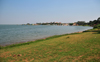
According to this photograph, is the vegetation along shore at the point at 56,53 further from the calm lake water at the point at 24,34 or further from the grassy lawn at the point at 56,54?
the calm lake water at the point at 24,34

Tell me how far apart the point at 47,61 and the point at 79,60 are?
2.75 m

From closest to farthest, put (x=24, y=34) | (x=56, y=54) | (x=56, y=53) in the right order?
1. (x=56, y=54)
2. (x=56, y=53)
3. (x=24, y=34)

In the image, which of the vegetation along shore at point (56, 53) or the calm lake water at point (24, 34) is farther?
the calm lake water at point (24, 34)

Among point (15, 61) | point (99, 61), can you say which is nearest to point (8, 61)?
point (15, 61)

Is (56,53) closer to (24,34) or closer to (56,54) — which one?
(56,54)

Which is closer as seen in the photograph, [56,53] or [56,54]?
[56,54]

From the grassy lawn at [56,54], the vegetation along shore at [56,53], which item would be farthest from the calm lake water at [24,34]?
the grassy lawn at [56,54]

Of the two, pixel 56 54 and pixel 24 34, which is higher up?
pixel 56 54

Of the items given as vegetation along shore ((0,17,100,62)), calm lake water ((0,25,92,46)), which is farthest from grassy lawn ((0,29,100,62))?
calm lake water ((0,25,92,46))

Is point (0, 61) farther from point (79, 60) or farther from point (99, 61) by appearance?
point (99, 61)

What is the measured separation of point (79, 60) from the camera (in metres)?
6.24

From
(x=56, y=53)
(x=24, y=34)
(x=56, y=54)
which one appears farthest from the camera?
(x=24, y=34)

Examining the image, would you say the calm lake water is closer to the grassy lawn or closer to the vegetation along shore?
the vegetation along shore

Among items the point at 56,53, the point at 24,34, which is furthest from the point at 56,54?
the point at 24,34
